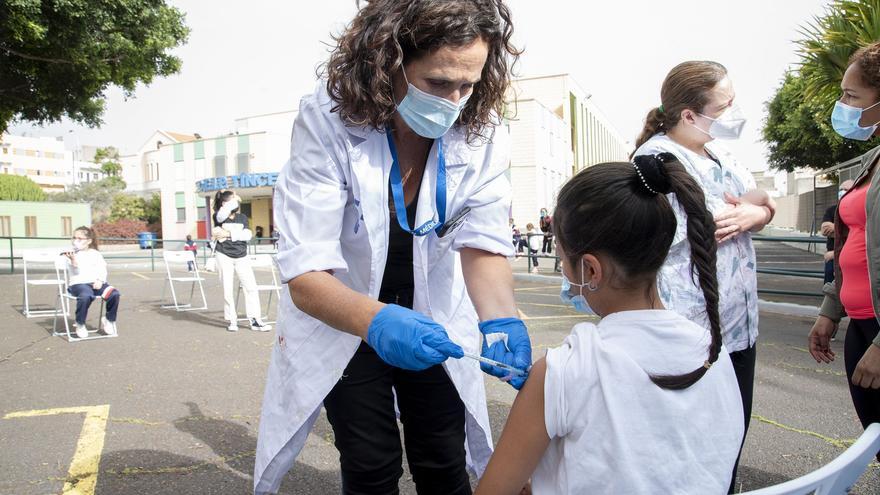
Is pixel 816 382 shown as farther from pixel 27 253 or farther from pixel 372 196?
pixel 27 253

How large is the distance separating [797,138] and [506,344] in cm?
2696

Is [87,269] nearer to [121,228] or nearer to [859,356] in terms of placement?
[859,356]

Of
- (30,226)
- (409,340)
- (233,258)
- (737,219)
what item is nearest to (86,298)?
(233,258)

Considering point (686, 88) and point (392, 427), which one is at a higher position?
point (686, 88)

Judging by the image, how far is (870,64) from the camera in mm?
2412

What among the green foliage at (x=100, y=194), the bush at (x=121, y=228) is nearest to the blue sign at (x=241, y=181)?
the bush at (x=121, y=228)

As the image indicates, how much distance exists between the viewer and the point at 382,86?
171 centimetres

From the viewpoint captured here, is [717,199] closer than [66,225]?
Yes

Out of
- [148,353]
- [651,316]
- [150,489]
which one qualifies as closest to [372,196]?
[651,316]

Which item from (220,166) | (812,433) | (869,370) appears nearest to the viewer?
(869,370)

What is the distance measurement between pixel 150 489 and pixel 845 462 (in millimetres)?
2864

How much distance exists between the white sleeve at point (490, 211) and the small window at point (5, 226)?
2719 cm

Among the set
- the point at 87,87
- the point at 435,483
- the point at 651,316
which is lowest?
the point at 435,483

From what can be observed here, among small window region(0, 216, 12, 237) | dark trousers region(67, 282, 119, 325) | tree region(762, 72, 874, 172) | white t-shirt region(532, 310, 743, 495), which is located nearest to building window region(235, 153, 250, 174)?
small window region(0, 216, 12, 237)
